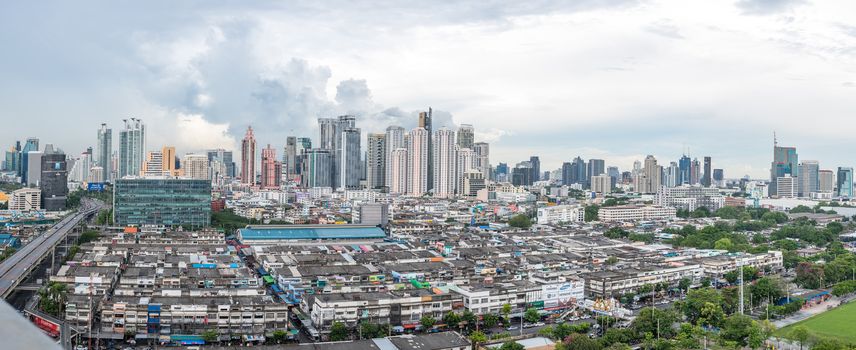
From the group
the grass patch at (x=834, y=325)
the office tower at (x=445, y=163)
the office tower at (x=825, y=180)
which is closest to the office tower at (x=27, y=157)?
the office tower at (x=445, y=163)

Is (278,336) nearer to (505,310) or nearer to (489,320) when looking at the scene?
(489,320)

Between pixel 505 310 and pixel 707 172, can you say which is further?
pixel 707 172

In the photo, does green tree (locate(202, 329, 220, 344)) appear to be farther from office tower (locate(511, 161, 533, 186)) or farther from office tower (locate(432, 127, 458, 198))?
office tower (locate(511, 161, 533, 186))

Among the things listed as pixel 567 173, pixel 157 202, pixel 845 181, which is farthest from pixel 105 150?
pixel 845 181

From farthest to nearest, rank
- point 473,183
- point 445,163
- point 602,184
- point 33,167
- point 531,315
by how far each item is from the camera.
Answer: point 602,184 < point 445,163 < point 473,183 < point 33,167 < point 531,315

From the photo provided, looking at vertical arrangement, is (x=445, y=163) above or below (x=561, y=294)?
above

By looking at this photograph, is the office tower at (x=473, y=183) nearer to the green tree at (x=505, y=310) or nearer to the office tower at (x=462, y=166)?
the office tower at (x=462, y=166)
